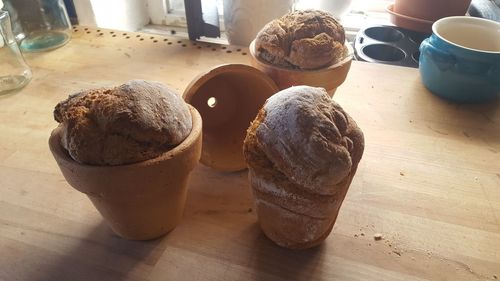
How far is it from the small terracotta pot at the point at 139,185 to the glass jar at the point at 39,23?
27.6 inches

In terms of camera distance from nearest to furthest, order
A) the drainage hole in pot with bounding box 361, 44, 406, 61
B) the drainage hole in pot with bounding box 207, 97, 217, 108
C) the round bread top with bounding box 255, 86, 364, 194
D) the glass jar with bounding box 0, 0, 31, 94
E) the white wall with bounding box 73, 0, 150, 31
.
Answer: the round bread top with bounding box 255, 86, 364, 194 < the drainage hole in pot with bounding box 207, 97, 217, 108 < the glass jar with bounding box 0, 0, 31, 94 < the drainage hole in pot with bounding box 361, 44, 406, 61 < the white wall with bounding box 73, 0, 150, 31

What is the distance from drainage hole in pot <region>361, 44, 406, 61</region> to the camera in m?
0.96

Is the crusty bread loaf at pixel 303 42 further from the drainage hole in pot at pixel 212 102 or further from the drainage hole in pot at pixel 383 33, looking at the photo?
the drainage hole in pot at pixel 383 33

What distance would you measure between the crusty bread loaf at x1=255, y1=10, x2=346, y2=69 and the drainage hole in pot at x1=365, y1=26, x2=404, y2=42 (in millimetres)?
424

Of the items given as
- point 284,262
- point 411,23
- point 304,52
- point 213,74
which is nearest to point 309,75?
point 304,52

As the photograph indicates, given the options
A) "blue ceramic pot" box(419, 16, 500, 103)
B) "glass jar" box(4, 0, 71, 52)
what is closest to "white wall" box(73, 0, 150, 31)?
"glass jar" box(4, 0, 71, 52)

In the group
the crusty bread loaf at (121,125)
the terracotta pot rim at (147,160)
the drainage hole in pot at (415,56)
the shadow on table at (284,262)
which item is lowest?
the shadow on table at (284,262)

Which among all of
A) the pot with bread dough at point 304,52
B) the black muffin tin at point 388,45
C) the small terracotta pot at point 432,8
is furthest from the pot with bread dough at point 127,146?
the small terracotta pot at point 432,8

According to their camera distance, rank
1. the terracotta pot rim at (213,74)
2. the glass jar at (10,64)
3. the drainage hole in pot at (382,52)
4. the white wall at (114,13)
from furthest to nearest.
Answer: the white wall at (114,13) → the drainage hole in pot at (382,52) → the glass jar at (10,64) → the terracotta pot rim at (213,74)

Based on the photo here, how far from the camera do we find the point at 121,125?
16.2 inches

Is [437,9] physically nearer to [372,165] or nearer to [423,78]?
[423,78]

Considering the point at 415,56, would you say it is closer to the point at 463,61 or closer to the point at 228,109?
the point at 463,61

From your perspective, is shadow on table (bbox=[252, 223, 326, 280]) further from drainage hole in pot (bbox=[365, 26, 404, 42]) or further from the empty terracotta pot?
drainage hole in pot (bbox=[365, 26, 404, 42])

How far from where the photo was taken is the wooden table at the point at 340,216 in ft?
1.53
